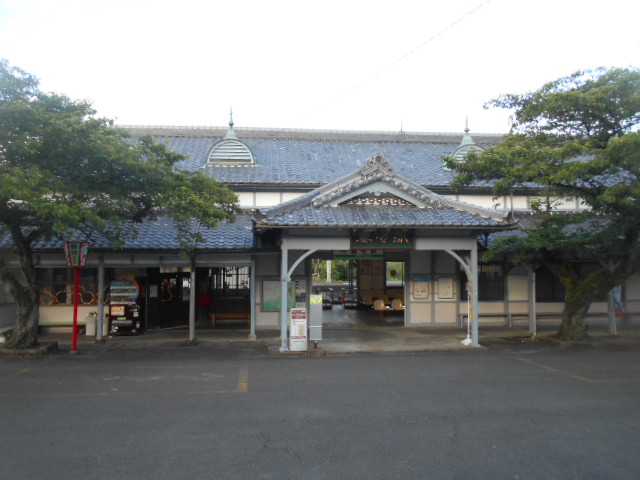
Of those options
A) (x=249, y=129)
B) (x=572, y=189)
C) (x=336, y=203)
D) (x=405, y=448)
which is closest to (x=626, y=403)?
(x=405, y=448)

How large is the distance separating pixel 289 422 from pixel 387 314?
13088 mm

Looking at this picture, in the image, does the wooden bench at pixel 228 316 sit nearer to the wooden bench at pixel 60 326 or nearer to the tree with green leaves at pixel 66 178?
the wooden bench at pixel 60 326

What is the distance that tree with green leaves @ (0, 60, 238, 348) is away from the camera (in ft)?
30.4

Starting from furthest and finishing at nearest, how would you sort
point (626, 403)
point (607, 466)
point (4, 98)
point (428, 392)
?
1. point (4, 98)
2. point (428, 392)
3. point (626, 403)
4. point (607, 466)

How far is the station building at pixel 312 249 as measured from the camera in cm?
1219

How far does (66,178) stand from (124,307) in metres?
5.24

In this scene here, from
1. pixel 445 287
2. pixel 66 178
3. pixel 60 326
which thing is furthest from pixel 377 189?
pixel 60 326

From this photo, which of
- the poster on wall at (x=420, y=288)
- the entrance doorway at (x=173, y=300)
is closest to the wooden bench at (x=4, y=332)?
the entrance doorway at (x=173, y=300)

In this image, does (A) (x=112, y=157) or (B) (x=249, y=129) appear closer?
(A) (x=112, y=157)

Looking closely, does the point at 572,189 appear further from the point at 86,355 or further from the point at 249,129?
the point at 249,129

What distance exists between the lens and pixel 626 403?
7.45m

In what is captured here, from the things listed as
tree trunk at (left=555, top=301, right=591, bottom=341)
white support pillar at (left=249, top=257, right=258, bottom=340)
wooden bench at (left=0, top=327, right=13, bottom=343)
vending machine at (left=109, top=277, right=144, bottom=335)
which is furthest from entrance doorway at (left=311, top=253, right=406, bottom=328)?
wooden bench at (left=0, top=327, right=13, bottom=343)

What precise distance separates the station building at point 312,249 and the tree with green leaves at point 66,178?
152cm

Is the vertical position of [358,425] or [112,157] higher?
[112,157]
